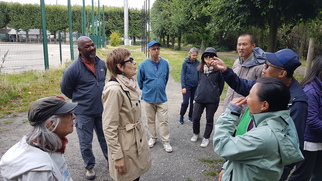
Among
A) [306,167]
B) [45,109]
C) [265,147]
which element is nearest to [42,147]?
[45,109]

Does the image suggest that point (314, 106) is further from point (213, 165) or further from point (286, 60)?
point (213, 165)

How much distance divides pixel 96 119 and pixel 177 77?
840cm


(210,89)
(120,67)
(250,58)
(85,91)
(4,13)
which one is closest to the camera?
A: (120,67)

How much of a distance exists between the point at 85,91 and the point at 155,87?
1348 mm

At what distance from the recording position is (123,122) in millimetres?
2367

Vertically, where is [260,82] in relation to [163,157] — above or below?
above

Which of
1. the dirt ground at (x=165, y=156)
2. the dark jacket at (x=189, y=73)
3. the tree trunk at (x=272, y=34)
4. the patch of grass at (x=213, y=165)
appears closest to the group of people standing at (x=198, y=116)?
the dirt ground at (x=165, y=156)

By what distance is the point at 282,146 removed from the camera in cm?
144

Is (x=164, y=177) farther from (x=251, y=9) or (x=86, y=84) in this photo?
(x=251, y=9)

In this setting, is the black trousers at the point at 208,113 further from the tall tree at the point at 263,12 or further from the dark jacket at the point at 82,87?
the tall tree at the point at 263,12

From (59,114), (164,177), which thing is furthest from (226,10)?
(59,114)

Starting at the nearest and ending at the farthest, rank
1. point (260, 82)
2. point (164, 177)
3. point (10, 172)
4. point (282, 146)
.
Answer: point (10, 172) → point (282, 146) → point (260, 82) → point (164, 177)

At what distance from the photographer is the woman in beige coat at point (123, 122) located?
225cm

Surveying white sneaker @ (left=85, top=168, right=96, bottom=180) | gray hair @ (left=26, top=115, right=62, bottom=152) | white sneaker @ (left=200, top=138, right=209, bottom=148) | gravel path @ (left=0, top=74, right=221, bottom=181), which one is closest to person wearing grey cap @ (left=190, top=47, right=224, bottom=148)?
white sneaker @ (left=200, top=138, right=209, bottom=148)
